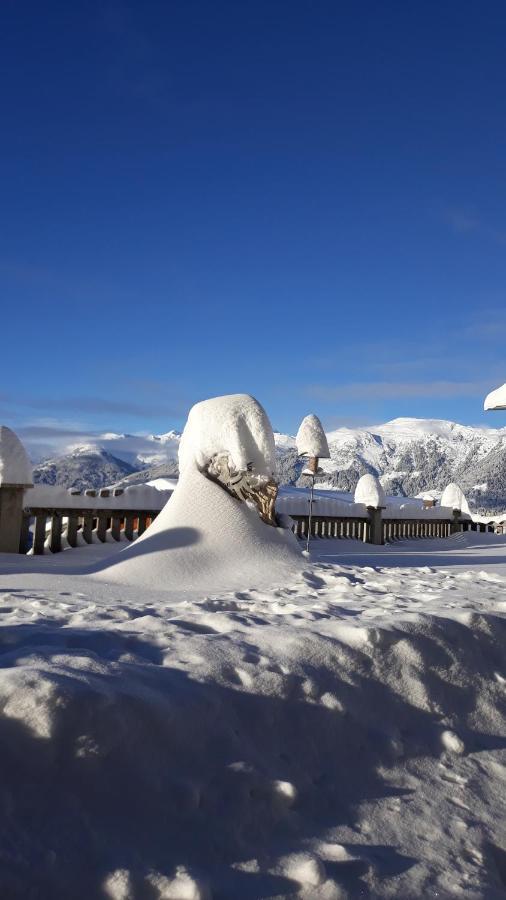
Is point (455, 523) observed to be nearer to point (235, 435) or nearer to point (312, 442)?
point (312, 442)

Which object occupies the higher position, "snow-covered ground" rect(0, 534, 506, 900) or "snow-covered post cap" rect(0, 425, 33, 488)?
"snow-covered post cap" rect(0, 425, 33, 488)

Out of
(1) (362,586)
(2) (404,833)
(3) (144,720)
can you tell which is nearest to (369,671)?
(2) (404,833)

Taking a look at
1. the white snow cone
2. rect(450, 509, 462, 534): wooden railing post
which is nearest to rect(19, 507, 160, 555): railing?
the white snow cone

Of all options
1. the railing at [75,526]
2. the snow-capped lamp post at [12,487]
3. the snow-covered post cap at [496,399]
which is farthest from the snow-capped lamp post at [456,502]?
the snow-capped lamp post at [12,487]

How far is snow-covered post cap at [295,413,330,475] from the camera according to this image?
593 inches

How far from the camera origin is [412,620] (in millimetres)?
4230

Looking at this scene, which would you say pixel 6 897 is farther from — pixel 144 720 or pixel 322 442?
pixel 322 442

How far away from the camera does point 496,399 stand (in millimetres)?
8492

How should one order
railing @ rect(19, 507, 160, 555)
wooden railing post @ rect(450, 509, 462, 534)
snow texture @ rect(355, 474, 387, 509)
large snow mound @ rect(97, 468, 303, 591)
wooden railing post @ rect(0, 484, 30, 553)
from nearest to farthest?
large snow mound @ rect(97, 468, 303, 591) → wooden railing post @ rect(0, 484, 30, 553) → railing @ rect(19, 507, 160, 555) → snow texture @ rect(355, 474, 387, 509) → wooden railing post @ rect(450, 509, 462, 534)

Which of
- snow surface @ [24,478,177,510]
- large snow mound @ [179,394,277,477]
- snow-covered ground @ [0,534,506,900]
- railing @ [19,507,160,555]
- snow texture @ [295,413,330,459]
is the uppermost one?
snow texture @ [295,413,330,459]

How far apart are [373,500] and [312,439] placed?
3.03 meters

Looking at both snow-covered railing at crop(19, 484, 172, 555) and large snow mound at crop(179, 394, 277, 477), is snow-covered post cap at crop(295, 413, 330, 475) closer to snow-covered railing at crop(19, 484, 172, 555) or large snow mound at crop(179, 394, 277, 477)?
snow-covered railing at crop(19, 484, 172, 555)

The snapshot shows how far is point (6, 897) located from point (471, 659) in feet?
10.2

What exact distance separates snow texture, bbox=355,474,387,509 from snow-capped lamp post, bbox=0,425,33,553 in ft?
31.9
